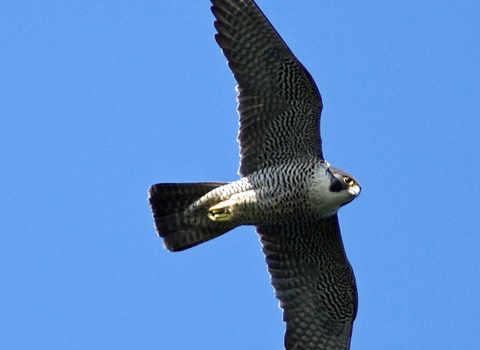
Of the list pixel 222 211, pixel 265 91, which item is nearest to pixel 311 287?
pixel 222 211

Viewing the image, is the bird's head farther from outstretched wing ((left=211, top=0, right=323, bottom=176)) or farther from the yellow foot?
the yellow foot

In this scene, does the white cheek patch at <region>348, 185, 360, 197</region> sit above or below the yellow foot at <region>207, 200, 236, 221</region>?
below

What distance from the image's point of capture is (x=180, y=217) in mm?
13914

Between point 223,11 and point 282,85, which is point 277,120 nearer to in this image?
point 282,85

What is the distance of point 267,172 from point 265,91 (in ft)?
3.45

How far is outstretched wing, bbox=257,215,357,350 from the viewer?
14.4m

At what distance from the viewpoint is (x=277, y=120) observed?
44.4 ft

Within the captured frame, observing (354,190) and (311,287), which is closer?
(354,190)

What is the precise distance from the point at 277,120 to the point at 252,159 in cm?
62

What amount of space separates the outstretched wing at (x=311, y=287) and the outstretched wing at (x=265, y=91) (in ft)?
4.26

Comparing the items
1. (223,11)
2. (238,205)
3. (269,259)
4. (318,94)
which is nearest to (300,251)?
(269,259)

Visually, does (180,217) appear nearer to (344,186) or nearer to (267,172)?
(267,172)

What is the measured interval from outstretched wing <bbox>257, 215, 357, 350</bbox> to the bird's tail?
0.96 meters

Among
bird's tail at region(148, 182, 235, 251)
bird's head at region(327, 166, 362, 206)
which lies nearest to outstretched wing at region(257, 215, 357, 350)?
bird's tail at region(148, 182, 235, 251)
